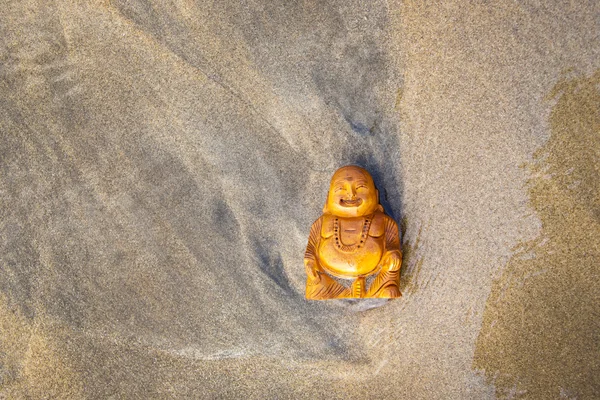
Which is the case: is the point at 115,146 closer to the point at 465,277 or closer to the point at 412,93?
the point at 412,93

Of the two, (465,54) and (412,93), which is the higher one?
(465,54)

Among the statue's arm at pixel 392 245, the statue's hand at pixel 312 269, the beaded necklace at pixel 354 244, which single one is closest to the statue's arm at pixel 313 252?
the statue's hand at pixel 312 269

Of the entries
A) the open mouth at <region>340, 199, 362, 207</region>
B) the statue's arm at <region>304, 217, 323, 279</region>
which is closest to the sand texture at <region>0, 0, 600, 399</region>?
the statue's arm at <region>304, 217, 323, 279</region>

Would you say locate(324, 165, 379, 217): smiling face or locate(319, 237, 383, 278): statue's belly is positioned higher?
locate(324, 165, 379, 217): smiling face

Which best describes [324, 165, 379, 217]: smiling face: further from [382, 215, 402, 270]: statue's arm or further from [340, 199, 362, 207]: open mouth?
[382, 215, 402, 270]: statue's arm

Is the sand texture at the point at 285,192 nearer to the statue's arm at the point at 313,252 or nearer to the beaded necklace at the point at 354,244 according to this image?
the statue's arm at the point at 313,252

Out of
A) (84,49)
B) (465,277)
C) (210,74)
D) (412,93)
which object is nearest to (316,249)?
(465,277)
